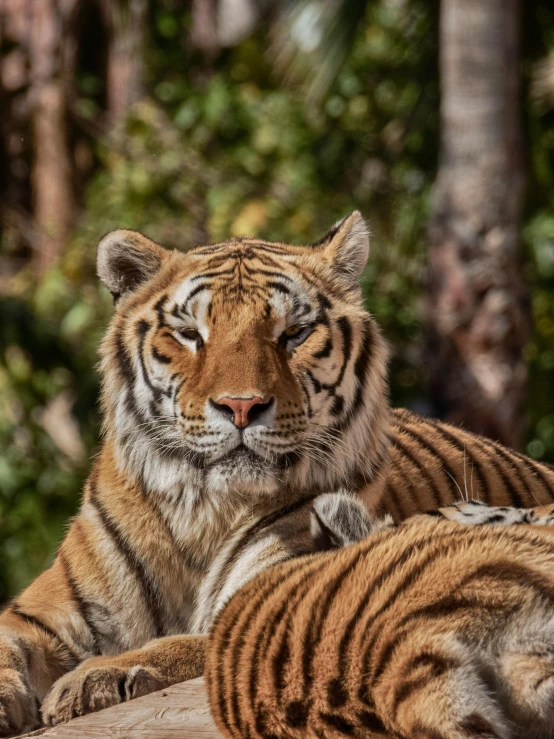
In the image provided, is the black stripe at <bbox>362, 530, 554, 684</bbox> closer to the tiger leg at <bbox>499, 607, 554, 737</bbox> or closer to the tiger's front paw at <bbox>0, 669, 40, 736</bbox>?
the tiger leg at <bbox>499, 607, 554, 737</bbox>

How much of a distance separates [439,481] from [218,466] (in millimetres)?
1057

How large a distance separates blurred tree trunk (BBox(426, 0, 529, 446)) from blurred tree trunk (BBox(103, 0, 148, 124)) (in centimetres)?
438

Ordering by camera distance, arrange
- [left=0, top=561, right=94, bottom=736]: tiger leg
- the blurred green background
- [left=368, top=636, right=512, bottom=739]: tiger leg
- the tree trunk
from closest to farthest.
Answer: [left=368, top=636, right=512, bottom=739]: tiger leg, [left=0, top=561, right=94, bottom=736]: tiger leg, the blurred green background, the tree trunk

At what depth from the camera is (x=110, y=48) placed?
Answer: 468 inches

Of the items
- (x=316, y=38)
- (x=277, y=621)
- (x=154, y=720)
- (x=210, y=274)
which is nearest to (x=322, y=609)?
(x=277, y=621)

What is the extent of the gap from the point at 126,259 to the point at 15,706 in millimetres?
1329

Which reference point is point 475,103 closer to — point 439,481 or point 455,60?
point 455,60

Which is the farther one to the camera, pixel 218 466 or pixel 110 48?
pixel 110 48

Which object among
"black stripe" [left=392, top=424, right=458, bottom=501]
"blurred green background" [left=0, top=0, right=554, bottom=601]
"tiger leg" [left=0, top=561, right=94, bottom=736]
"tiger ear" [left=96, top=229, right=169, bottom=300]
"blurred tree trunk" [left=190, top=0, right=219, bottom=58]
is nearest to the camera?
"tiger leg" [left=0, top=561, right=94, bottom=736]

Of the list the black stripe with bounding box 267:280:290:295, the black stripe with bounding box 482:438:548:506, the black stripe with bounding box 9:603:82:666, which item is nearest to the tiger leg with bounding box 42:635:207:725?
the black stripe with bounding box 9:603:82:666

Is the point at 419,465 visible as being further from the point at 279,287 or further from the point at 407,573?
the point at 407,573

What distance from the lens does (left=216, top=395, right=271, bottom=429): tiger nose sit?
3.04 meters

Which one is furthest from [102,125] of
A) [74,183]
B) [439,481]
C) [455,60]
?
[439,481]

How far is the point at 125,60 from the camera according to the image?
38.4 feet
